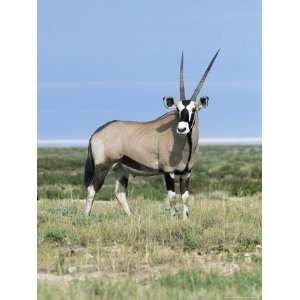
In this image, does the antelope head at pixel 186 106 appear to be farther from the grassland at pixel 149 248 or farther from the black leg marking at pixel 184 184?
the grassland at pixel 149 248

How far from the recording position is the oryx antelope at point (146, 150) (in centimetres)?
1198

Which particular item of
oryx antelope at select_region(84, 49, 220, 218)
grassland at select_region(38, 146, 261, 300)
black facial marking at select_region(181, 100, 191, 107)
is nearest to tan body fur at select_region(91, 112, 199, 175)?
oryx antelope at select_region(84, 49, 220, 218)

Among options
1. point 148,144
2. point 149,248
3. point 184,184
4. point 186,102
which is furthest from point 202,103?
point 149,248

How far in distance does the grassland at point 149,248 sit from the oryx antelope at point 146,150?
0.34m

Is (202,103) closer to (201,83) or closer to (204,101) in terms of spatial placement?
(204,101)

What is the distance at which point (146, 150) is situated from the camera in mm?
12242

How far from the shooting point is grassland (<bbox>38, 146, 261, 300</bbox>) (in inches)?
369

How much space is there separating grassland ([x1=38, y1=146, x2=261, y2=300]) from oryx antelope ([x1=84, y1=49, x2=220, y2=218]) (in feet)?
1.13

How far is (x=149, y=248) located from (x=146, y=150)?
2.06 meters

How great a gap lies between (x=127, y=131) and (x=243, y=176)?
5392mm

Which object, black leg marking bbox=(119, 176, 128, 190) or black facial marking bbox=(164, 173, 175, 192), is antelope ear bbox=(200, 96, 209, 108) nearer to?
black facial marking bbox=(164, 173, 175, 192)

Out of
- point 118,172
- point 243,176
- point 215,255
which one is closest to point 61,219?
point 118,172

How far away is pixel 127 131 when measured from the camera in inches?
488
